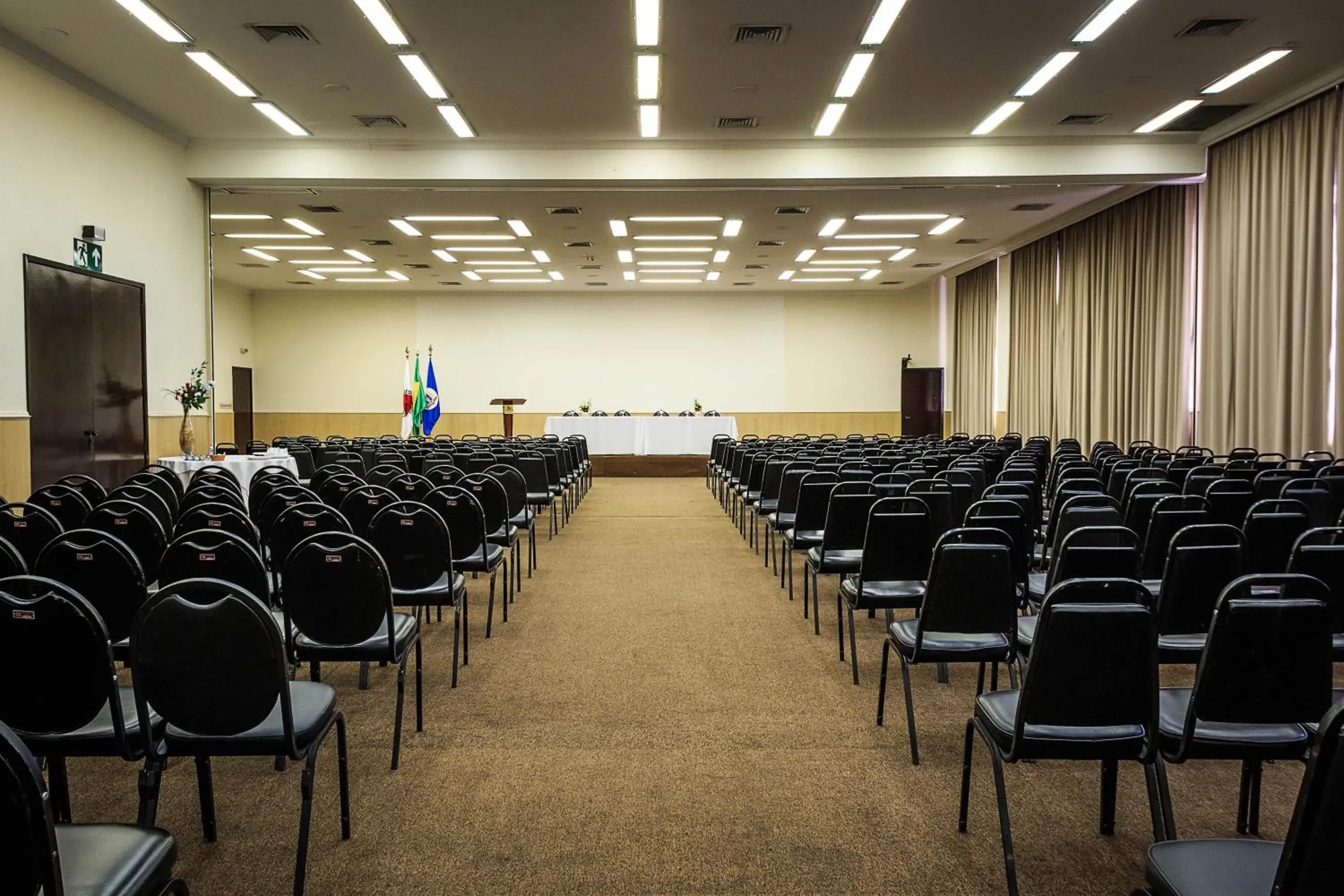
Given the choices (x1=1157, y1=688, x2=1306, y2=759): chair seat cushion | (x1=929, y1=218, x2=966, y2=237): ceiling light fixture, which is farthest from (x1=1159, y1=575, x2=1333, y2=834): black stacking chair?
(x1=929, y1=218, x2=966, y2=237): ceiling light fixture

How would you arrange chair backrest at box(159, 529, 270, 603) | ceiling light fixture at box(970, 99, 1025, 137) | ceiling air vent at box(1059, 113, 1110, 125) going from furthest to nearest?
ceiling air vent at box(1059, 113, 1110, 125)
ceiling light fixture at box(970, 99, 1025, 137)
chair backrest at box(159, 529, 270, 603)

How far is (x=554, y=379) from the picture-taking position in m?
23.3

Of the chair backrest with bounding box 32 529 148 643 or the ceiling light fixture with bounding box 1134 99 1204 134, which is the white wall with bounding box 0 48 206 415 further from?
the ceiling light fixture with bounding box 1134 99 1204 134

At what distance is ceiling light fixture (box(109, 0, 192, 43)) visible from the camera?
25.6 feet

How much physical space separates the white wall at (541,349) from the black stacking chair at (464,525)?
18091 mm

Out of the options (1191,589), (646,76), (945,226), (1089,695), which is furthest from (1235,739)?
(945,226)

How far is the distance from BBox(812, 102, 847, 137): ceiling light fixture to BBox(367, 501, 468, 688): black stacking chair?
8.10 meters

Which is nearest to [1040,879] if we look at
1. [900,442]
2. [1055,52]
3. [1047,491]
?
[1047,491]

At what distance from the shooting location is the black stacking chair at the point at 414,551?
4.39 m

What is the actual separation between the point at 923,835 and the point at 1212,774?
137 centimetres

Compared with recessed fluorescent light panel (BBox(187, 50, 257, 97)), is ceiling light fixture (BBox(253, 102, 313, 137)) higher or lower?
higher

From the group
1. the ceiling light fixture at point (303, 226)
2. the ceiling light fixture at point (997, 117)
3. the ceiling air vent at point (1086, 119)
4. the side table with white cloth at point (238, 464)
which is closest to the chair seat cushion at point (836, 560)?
the side table with white cloth at point (238, 464)

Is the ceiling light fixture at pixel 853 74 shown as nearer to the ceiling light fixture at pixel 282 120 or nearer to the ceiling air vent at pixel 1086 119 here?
the ceiling air vent at pixel 1086 119

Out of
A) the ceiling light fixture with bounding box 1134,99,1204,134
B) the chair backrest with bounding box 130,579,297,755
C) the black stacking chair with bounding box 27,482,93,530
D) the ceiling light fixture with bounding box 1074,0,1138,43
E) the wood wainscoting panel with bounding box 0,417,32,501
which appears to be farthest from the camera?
the ceiling light fixture with bounding box 1134,99,1204,134
